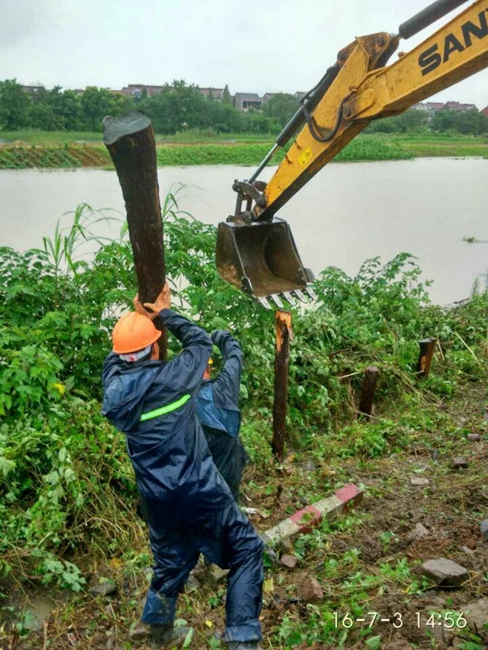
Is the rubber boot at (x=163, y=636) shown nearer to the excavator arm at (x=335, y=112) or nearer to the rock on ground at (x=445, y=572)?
the rock on ground at (x=445, y=572)

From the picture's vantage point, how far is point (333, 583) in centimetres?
302

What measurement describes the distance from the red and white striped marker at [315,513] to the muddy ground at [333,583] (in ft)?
0.24

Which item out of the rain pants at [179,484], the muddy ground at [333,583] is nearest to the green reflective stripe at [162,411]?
the rain pants at [179,484]

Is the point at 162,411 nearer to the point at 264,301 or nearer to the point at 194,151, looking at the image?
the point at 264,301

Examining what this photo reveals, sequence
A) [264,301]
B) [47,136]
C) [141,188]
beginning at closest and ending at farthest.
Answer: [141,188] < [264,301] < [47,136]

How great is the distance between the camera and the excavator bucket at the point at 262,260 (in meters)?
4.60

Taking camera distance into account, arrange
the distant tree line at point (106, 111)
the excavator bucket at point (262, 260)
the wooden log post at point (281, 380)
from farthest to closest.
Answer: the distant tree line at point (106, 111) → the excavator bucket at point (262, 260) → the wooden log post at point (281, 380)

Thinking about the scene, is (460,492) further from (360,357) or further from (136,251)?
(136,251)

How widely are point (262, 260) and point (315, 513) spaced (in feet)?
7.44

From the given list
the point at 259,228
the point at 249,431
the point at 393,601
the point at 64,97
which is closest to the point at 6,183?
the point at 259,228

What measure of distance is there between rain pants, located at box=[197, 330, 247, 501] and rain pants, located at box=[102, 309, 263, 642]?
0.25m

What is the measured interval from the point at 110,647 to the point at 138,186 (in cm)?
216

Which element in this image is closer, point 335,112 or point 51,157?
point 335,112

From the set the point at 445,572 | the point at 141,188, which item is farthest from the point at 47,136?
the point at 445,572
